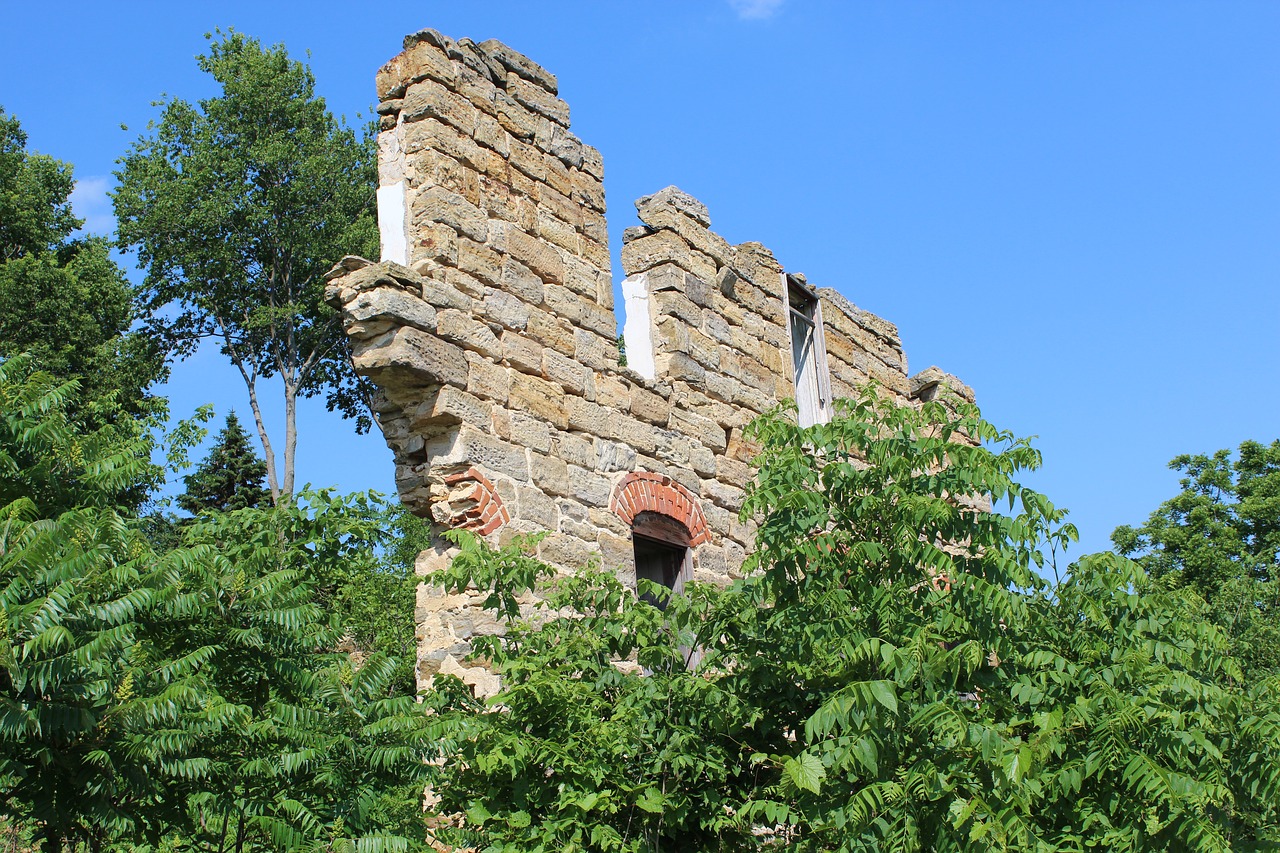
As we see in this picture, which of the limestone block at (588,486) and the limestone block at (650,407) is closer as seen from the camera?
the limestone block at (588,486)

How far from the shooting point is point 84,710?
12.4 ft

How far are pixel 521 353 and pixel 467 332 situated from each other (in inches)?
17.8

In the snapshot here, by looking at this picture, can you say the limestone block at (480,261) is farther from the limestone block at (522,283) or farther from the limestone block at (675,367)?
the limestone block at (675,367)

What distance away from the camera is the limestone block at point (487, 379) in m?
6.76

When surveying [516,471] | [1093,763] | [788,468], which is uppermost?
[516,471]

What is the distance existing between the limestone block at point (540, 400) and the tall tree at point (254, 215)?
53.1ft

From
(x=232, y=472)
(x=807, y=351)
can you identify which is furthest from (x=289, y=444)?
(x=807, y=351)

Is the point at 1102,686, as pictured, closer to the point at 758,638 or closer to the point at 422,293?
the point at 758,638

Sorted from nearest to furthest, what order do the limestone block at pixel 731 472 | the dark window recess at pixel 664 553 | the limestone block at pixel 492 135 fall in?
the limestone block at pixel 492 135 < the dark window recess at pixel 664 553 < the limestone block at pixel 731 472

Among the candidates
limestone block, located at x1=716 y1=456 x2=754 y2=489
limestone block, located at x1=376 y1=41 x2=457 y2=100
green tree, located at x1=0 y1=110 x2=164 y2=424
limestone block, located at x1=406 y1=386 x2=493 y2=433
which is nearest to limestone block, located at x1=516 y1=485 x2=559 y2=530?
limestone block, located at x1=406 y1=386 x2=493 y2=433

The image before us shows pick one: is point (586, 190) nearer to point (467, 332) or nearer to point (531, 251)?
point (531, 251)

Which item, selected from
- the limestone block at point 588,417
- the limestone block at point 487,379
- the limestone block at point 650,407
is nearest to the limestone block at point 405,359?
the limestone block at point 487,379

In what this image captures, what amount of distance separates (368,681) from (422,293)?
255 centimetres

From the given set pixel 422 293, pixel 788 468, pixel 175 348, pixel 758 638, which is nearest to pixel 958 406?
pixel 788 468
